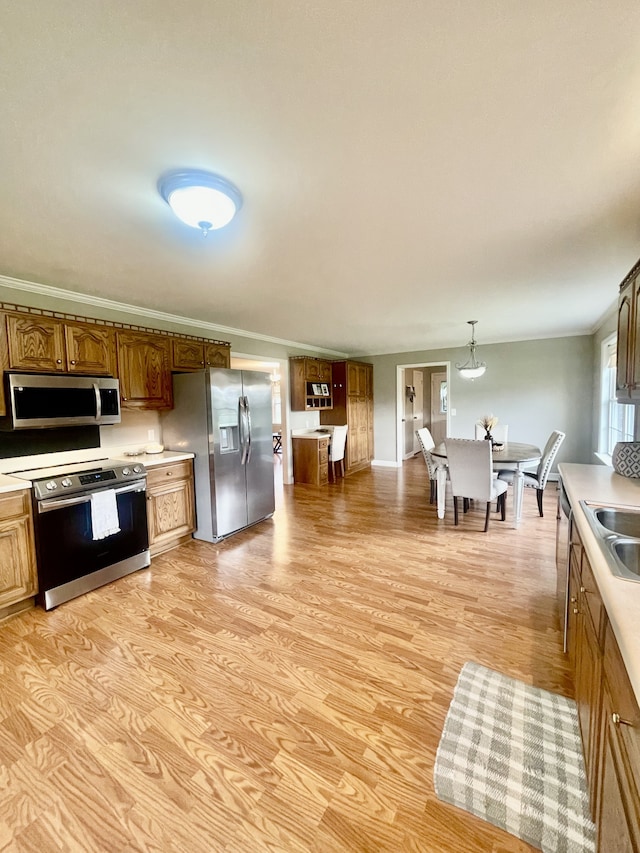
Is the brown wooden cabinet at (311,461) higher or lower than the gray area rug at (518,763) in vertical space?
higher

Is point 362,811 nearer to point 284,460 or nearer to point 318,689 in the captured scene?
point 318,689

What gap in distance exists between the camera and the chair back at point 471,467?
3604 mm

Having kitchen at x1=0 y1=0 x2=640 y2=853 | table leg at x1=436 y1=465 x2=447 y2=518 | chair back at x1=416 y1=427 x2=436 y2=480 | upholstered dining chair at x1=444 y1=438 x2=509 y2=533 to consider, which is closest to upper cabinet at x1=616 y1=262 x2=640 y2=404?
kitchen at x1=0 y1=0 x2=640 y2=853

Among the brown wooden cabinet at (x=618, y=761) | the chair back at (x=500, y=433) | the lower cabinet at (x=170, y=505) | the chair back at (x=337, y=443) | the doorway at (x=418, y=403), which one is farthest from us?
the doorway at (x=418, y=403)

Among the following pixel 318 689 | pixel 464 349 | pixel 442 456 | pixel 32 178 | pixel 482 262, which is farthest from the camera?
pixel 464 349

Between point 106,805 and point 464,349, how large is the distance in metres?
6.93

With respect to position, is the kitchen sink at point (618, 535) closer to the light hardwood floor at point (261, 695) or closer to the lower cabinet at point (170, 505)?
the light hardwood floor at point (261, 695)

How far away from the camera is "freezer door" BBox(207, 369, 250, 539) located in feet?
11.6

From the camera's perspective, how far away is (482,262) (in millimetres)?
2588

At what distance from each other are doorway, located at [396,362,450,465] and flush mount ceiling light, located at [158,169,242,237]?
228 inches

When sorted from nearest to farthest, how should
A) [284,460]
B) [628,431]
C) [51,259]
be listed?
[51,259] → [628,431] → [284,460]

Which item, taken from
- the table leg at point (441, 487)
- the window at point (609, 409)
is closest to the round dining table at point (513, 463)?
the table leg at point (441, 487)

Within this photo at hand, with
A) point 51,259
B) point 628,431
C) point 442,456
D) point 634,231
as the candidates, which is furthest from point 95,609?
point 628,431

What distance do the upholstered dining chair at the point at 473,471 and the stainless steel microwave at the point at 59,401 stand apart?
3.33 metres
